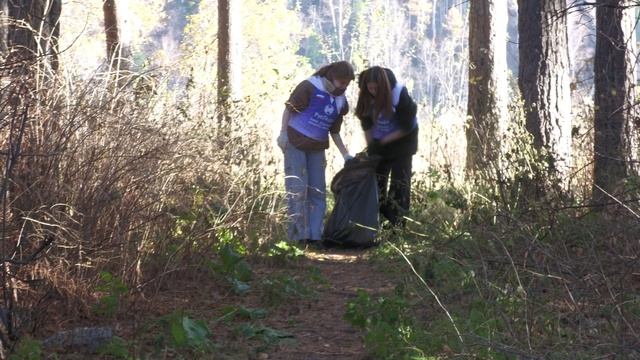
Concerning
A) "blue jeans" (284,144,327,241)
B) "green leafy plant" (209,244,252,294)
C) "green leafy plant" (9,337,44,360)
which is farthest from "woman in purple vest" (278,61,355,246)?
"green leafy plant" (9,337,44,360)

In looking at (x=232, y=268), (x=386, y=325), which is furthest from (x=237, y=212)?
(x=386, y=325)

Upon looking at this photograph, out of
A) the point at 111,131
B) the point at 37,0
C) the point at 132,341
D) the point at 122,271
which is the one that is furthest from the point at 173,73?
the point at 132,341

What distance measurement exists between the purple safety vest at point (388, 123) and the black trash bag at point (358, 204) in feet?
0.77

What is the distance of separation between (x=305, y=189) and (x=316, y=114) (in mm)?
707

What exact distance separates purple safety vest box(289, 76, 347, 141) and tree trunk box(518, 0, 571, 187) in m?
1.89

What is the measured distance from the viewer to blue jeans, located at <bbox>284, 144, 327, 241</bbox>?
9.40m

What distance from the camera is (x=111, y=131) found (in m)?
5.94

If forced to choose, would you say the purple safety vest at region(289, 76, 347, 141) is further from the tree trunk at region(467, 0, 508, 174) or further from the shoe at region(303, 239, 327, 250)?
the tree trunk at region(467, 0, 508, 174)

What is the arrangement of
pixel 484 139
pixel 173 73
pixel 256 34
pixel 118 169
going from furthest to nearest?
1. pixel 256 34
2. pixel 484 139
3. pixel 173 73
4. pixel 118 169

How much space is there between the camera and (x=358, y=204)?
9.75 metres

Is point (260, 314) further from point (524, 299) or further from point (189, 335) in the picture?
point (524, 299)

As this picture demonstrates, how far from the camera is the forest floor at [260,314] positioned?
541cm

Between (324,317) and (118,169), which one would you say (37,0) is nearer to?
(118,169)

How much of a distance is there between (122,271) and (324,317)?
1.38 metres
